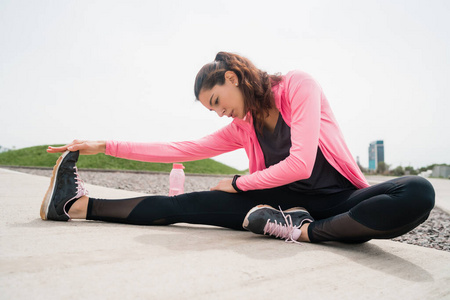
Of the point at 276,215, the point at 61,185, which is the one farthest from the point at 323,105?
the point at 61,185

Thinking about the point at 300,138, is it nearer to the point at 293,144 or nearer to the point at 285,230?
the point at 293,144

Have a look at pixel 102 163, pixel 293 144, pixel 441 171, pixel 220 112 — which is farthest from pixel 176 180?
pixel 441 171

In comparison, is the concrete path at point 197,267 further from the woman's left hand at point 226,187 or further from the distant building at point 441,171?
the distant building at point 441,171

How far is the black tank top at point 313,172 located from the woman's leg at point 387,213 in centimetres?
25

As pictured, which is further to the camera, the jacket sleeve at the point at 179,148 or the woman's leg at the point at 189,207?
the jacket sleeve at the point at 179,148

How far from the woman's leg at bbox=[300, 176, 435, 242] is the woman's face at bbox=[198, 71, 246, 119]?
882 mm

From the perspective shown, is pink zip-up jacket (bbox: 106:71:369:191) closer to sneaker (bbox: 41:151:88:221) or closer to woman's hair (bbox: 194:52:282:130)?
woman's hair (bbox: 194:52:282:130)

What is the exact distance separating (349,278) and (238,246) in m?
0.58

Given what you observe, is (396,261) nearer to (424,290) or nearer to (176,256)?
(424,290)

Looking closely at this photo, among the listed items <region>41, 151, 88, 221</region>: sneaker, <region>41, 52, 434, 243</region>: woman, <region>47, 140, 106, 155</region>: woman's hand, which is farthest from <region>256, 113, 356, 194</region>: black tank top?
<region>41, 151, 88, 221</region>: sneaker

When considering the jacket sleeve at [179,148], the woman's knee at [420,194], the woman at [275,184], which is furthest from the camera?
the jacket sleeve at [179,148]

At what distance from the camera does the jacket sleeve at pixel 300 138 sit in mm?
1973

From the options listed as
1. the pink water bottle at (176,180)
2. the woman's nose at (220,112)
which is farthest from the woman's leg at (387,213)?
the pink water bottle at (176,180)

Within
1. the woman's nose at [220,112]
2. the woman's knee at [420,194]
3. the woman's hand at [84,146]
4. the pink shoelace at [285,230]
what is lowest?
the pink shoelace at [285,230]
